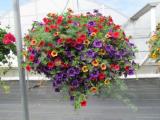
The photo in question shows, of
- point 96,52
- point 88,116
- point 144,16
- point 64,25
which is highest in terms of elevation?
point 144,16

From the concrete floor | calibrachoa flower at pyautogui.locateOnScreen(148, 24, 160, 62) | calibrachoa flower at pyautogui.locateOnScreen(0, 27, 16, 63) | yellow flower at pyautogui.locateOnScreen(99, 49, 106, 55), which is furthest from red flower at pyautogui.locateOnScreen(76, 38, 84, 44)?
the concrete floor

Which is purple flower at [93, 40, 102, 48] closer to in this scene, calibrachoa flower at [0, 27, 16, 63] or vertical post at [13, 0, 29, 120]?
vertical post at [13, 0, 29, 120]

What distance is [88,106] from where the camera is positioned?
4332mm

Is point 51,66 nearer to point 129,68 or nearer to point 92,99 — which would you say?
point 129,68

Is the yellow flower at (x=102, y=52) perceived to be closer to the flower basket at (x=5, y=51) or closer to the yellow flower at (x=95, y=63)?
the yellow flower at (x=95, y=63)

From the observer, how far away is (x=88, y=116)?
4121 mm

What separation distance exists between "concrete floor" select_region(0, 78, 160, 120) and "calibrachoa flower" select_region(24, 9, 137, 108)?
111cm

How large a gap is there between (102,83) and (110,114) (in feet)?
5.39

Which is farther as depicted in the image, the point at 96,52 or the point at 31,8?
the point at 31,8

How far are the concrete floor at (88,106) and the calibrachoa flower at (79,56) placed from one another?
1109 millimetres

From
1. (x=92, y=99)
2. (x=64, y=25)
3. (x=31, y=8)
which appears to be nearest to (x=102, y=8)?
(x=31, y=8)

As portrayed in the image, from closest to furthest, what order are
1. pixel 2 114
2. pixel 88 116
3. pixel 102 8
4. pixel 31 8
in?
pixel 88 116 → pixel 2 114 → pixel 102 8 → pixel 31 8

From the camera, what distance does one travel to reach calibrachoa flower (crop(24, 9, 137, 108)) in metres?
2.57

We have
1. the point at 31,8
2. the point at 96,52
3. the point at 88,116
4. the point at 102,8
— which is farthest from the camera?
the point at 31,8
